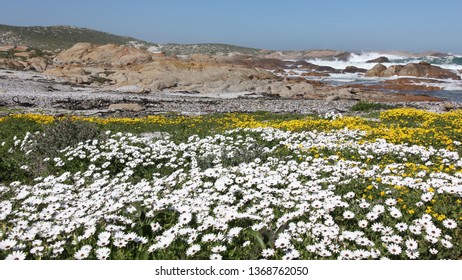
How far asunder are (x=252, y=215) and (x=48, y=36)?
18500cm

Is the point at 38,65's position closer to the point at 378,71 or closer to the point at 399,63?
the point at 378,71

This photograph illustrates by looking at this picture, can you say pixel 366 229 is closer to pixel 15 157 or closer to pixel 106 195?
pixel 106 195

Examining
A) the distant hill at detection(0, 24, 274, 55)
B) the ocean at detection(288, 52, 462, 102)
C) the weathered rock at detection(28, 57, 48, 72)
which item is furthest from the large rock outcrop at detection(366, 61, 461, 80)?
the distant hill at detection(0, 24, 274, 55)

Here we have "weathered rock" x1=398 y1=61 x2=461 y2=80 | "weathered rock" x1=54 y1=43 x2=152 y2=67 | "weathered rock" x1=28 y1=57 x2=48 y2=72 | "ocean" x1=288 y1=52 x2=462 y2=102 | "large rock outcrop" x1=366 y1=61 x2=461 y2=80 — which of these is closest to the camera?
"ocean" x1=288 y1=52 x2=462 y2=102

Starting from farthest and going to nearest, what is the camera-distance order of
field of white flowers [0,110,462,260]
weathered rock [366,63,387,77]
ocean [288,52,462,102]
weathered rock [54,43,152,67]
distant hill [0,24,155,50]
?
distant hill [0,24,155,50] → weathered rock [366,63,387,77] → weathered rock [54,43,152,67] → ocean [288,52,462,102] → field of white flowers [0,110,462,260]

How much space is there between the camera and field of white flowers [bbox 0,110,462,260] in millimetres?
4793

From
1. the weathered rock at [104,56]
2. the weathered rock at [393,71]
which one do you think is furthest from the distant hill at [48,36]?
the weathered rock at [393,71]

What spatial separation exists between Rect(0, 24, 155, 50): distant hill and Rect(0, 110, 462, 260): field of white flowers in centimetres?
15484

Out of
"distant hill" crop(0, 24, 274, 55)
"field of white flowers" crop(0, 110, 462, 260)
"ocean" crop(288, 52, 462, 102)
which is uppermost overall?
"distant hill" crop(0, 24, 274, 55)

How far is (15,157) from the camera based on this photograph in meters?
11.3

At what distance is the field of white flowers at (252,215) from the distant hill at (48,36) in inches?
6096

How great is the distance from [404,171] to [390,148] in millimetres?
2148

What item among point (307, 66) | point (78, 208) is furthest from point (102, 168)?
point (307, 66)

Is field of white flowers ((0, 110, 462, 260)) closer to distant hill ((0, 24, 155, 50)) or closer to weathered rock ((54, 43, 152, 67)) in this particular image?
weathered rock ((54, 43, 152, 67))
